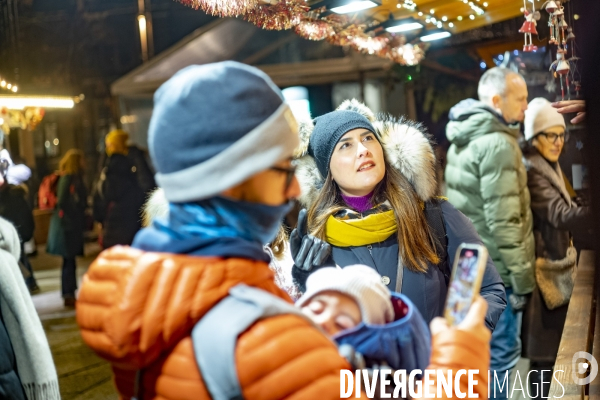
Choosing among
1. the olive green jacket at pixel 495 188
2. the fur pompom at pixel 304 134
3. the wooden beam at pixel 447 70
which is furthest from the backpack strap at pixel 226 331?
the wooden beam at pixel 447 70

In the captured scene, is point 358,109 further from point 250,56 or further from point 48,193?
point 48,193

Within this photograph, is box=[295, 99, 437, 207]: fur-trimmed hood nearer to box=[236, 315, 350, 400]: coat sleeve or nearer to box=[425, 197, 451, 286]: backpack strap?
box=[425, 197, 451, 286]: backpack strap

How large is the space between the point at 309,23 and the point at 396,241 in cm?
92

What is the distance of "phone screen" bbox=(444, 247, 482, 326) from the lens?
35.7 inches

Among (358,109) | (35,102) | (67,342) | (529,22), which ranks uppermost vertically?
(529,22)

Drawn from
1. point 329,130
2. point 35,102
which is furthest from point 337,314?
point 35,102

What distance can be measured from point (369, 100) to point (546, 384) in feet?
5.23

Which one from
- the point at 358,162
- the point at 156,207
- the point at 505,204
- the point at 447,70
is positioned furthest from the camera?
the point at 447,70

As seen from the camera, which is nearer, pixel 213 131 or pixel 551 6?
pixel 213 131

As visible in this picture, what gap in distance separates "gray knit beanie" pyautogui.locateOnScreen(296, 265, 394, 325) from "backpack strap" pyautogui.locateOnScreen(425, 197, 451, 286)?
668mm

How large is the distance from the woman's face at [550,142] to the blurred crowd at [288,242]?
0.04 ft

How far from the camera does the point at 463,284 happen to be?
92cm

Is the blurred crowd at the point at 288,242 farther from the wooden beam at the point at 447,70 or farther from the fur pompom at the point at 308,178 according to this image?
the wooden beam at the point at 447,70

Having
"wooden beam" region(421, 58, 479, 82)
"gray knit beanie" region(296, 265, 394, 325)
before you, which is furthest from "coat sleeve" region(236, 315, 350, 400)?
"wooden beam" region(421, 58, 479, 82)
